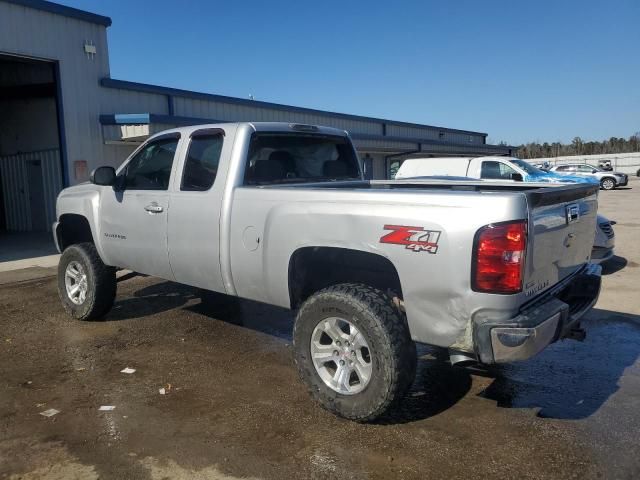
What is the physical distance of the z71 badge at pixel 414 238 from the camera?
3193 mm

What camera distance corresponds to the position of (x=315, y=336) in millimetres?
3818

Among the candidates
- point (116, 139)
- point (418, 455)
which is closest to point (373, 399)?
point (418, 455)

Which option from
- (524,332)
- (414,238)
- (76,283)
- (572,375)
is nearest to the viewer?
(524,332)

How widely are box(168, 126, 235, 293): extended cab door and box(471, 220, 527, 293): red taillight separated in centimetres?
219

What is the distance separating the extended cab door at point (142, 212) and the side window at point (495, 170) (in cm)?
1266

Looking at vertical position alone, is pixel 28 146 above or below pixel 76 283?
above

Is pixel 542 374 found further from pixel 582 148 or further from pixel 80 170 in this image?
pixel 582 148

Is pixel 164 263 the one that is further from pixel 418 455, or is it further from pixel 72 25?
pixel 72 25

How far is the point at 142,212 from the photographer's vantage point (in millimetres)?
5227

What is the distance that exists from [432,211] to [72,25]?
1386 centimetres

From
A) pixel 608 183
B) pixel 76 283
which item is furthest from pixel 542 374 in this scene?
pixel 608 183

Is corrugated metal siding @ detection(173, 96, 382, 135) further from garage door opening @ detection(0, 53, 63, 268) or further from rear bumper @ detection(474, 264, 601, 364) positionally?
rear bumper @ detection(474, 264, 601, 364)

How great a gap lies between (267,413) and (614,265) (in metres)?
7.24

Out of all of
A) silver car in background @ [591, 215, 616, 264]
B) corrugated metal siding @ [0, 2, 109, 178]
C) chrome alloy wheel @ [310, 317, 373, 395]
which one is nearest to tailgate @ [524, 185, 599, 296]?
chrome alloy wheel @ [310, 317, 373, 395]
